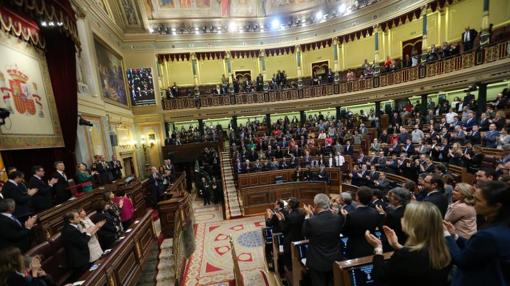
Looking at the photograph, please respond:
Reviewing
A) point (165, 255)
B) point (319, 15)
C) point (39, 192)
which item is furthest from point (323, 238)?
point (319, 15)

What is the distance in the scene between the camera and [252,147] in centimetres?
1164

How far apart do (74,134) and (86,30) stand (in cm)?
463

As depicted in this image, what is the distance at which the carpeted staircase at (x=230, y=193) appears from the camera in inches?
343

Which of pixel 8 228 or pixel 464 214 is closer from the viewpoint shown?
pixel 464 214


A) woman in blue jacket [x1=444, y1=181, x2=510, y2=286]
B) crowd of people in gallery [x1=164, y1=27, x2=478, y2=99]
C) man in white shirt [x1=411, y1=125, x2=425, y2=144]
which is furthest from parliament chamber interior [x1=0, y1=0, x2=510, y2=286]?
man in white shirt [x1=411, y1=125, x2=425, y2=144]

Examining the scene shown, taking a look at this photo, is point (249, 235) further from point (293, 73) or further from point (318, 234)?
point (293, 73)

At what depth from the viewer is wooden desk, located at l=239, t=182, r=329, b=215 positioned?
8.70 metres

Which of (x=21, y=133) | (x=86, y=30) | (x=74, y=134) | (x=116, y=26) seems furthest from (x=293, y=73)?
(x=21, y=133)

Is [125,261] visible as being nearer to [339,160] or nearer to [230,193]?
[230,193]

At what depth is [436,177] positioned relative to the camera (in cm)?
307

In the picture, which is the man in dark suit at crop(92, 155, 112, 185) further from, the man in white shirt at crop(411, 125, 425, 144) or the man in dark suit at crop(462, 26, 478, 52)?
the man in dark suit at crop(462, 26, 478, 52)

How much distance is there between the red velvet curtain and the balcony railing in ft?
29.6

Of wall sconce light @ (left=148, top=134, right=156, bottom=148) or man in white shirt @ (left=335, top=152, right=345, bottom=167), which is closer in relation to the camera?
man in white shirt @ (left=335, top=152, right=345, bottom=167)

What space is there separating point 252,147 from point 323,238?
904cm
